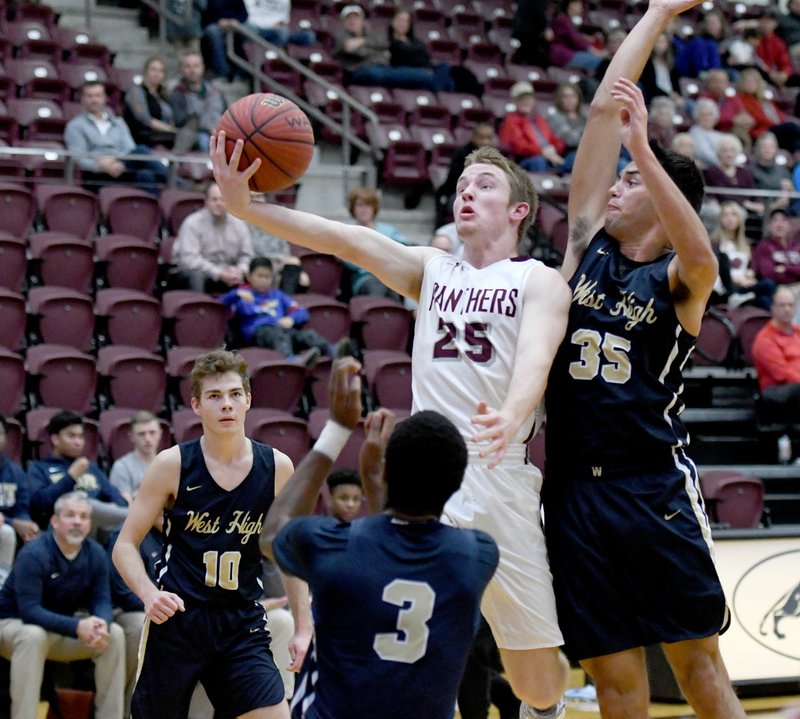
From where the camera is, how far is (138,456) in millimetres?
8500

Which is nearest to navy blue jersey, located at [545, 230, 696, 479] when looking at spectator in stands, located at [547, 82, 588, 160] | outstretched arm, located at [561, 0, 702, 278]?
outstretched arm, located at [561, 0, 702, 278]

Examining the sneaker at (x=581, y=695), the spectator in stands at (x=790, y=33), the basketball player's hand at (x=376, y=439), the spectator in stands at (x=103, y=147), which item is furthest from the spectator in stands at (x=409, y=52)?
the basketball player's hand at (x=376, y=439)

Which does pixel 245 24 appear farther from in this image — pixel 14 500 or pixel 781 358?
pixel 14 500

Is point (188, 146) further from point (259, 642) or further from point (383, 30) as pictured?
point (259, 642)

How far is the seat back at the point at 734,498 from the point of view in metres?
9.63

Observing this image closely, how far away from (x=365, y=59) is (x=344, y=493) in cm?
772

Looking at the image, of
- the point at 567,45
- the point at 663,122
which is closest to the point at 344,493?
the point at 663,122

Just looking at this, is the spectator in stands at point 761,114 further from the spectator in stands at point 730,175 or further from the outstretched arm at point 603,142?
the outstretched arm at point 603,142

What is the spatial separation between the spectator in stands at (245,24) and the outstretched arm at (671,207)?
980 cm

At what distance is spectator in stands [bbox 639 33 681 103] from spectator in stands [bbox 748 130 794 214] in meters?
1.56

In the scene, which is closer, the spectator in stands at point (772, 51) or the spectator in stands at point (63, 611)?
the spectator in stands at point (63, 611)

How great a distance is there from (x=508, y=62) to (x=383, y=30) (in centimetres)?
166

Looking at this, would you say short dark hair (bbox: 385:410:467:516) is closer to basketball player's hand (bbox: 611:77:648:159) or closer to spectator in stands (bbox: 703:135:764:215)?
basketball player's hand (bbox: 611:77:648:159)

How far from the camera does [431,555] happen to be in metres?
3.34
